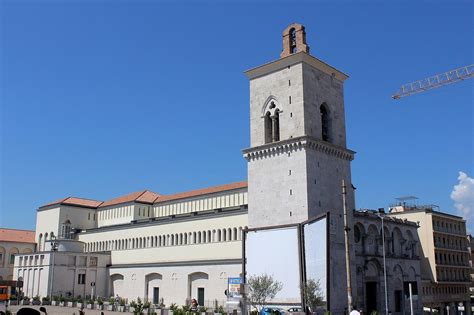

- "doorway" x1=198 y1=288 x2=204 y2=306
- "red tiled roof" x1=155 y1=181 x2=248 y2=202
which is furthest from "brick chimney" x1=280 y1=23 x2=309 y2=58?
"doorway" x1=198 y1=288 x2=204 y2=306

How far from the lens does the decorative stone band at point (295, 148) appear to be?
42.7 metres

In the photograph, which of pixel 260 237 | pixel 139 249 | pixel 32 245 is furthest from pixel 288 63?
pixel 32 245

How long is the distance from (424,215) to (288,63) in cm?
3778

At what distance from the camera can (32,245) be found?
8375cm

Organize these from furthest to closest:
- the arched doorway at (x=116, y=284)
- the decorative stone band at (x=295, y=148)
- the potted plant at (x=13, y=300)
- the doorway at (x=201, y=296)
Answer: the arched doorway at (x=116, y=284)
the potted plant at (x=13, y=300)
the doorway at (x=201, y=296)
the decorative stone band at (x=295, y=148)

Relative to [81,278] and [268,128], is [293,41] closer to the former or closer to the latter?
[268,128]

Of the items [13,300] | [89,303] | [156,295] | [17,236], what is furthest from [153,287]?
[17,236]

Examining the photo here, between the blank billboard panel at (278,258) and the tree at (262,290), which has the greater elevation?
the blank billboard panel at (278,258)

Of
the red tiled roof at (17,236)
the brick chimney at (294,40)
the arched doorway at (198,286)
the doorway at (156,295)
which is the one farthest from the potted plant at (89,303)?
the brick chimney at (294,40)

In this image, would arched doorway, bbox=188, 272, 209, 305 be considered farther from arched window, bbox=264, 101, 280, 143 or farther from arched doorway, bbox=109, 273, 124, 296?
arched window, bbox=264, 101, 280, 143

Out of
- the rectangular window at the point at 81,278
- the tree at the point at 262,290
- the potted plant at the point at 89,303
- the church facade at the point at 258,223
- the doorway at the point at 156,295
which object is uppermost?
the church facade at the point at 258,223

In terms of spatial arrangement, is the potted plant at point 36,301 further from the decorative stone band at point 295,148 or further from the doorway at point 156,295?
the decorative stone band at point 295,148

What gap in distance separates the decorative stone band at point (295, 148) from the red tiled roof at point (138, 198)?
31591 millimetres

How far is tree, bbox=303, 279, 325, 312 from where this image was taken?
37.2 meters
